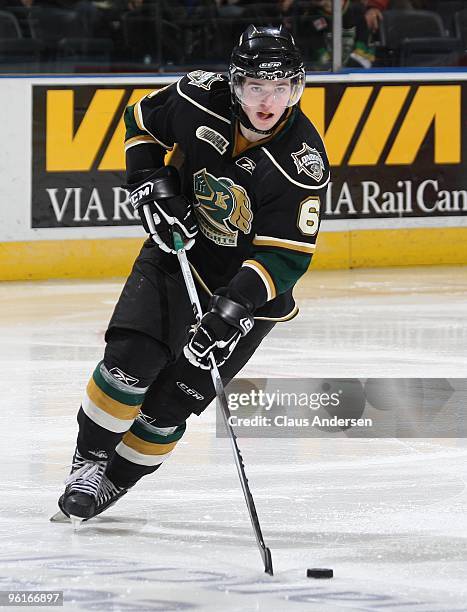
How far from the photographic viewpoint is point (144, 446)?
330 centimetres

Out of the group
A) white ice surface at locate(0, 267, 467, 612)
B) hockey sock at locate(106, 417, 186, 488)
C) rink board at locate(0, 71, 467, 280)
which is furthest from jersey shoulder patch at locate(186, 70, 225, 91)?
rink board at locate(0, 71, 467, 280)

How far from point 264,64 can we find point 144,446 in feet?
3.05

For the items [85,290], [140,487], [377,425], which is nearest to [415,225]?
[85,290]

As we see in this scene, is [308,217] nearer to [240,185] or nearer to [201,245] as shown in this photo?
[240,185]

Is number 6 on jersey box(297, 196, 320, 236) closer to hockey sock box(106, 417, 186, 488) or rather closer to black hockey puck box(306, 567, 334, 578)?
hockey sock box(106, 417, 186, 488)

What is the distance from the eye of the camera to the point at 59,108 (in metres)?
7.04

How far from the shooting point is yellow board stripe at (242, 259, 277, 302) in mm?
3064

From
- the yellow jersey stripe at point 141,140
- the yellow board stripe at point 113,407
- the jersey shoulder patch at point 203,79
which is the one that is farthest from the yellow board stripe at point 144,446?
the jersey shoulder patch at point 203,79

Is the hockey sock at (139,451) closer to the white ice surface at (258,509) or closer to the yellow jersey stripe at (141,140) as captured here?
the white ice surface at (258,509)

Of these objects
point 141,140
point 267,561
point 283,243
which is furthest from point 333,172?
point 267,561

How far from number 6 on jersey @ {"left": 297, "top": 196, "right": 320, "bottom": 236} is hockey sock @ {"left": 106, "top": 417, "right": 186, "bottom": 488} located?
587 mm

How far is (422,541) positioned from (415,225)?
14.9ft

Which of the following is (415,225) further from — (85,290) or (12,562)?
(12,562)

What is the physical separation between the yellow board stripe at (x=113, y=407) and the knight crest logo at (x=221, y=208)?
0.44 meters
